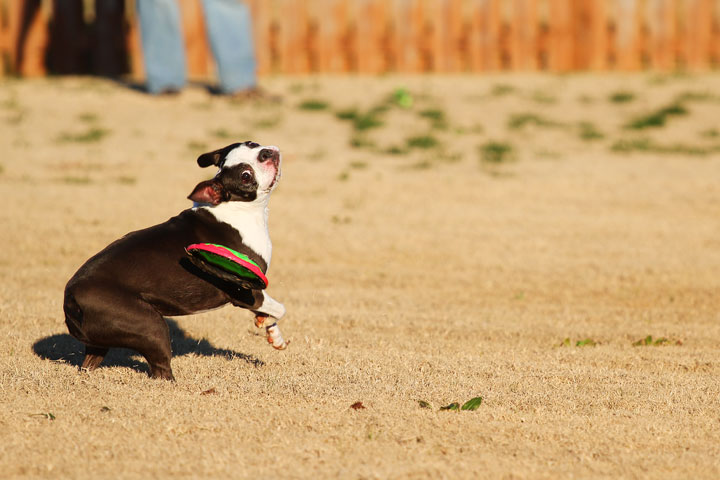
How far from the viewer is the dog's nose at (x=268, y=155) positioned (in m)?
6.02

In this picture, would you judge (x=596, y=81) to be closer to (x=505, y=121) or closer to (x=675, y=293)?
(x=505, y=121)

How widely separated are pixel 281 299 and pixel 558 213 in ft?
15.6

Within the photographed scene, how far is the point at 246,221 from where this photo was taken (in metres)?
6.08

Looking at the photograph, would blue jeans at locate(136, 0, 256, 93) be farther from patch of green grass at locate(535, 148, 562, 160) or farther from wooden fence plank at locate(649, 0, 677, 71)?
wooden fence plank at locate(649, 0, 677, 71)

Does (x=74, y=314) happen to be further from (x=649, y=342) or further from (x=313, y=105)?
(x=313, y=105)

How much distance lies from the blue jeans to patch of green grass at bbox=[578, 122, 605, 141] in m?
5.76

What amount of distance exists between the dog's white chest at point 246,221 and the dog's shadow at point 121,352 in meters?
1.03

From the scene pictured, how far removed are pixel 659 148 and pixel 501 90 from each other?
3799mm

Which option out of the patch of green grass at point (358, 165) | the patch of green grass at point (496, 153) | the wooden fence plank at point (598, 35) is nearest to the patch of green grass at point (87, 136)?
the patch of green grass at point (358, 165)

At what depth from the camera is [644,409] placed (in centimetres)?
589

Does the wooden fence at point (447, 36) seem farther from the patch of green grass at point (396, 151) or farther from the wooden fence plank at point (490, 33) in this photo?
the patch of green grass at point (396, 151)

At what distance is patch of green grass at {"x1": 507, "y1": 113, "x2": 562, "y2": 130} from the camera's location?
54.6ft

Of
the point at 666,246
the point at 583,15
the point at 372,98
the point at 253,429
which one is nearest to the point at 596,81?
the point at 583,15

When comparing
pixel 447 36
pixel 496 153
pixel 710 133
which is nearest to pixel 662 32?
pixel 710 133
